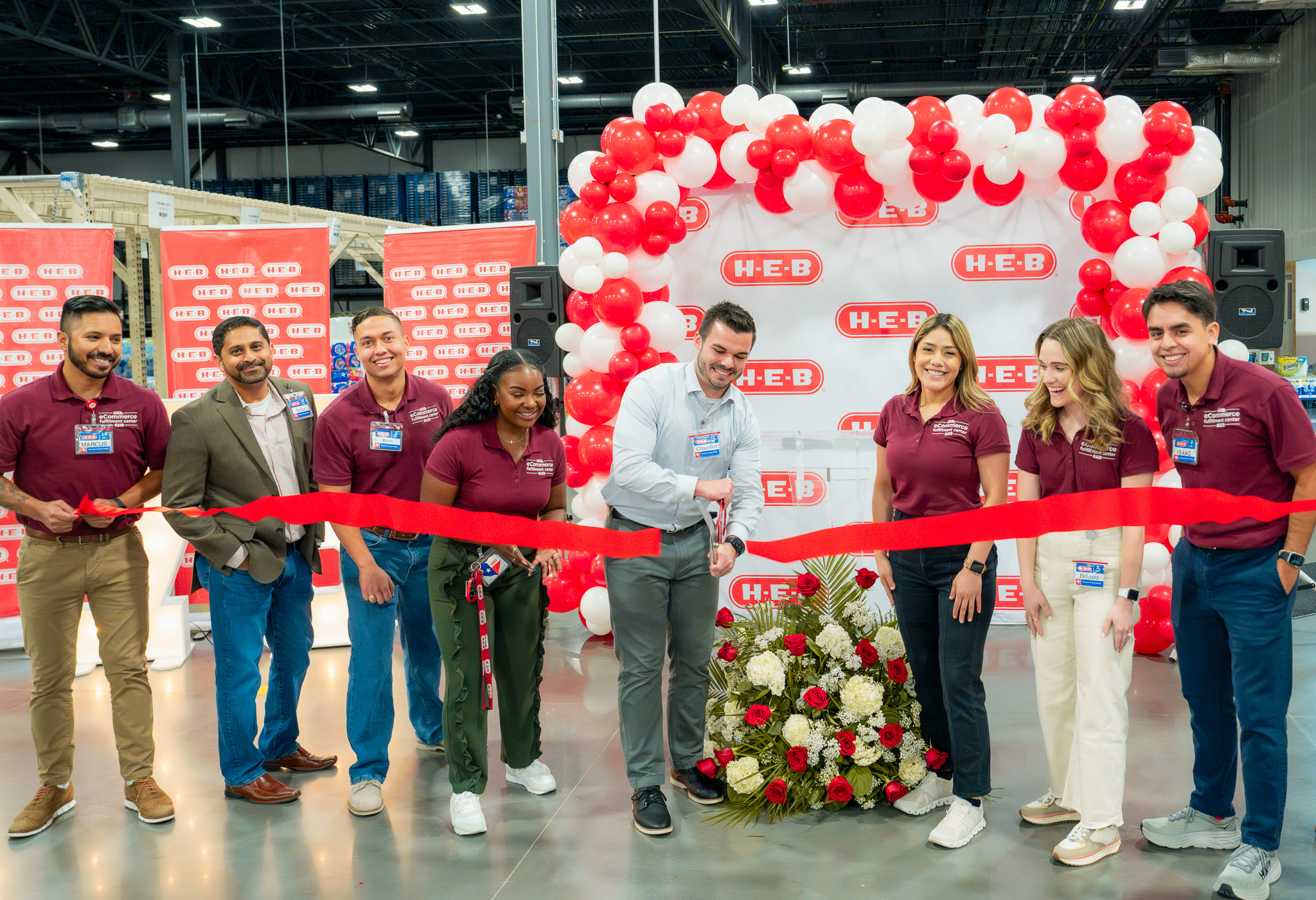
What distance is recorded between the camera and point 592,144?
17891 millimetres

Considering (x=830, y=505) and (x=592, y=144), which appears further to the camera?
(x=592, y=144)

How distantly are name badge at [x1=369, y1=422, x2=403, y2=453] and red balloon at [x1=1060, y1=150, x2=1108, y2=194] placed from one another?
133 inches

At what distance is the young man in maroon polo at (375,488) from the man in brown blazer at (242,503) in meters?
0.26

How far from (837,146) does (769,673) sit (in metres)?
2.67

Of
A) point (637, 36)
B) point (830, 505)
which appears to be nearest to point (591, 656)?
point (830, 505)

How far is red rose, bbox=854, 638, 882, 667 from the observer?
10.6 feet

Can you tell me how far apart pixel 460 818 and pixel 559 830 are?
0.31m

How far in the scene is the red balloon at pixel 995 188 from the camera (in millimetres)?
4855

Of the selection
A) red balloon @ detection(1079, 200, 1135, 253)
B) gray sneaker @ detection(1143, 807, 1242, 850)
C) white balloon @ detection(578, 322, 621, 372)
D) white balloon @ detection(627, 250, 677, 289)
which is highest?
red balloon @ detection(1079, 200, 1135, 253)

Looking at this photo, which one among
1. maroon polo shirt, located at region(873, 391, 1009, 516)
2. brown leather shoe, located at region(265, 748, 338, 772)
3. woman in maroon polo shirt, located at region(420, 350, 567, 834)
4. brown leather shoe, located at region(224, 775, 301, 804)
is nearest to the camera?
maroon polo shirt, located at region(873, 391, 1009, 516)

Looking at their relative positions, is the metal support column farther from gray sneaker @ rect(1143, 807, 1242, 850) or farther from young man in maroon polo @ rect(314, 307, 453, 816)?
gray sneaker @ rect(1143, 807, 1242, 850)

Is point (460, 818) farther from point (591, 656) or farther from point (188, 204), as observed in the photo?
point (188, 204)

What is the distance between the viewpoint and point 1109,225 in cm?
470

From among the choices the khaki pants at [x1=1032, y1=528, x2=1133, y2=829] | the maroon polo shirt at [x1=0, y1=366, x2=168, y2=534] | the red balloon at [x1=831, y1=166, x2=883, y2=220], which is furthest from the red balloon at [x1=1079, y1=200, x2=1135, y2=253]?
the maroon polo shirt at [x1=0, y1=366, x2=168, y2=534]
